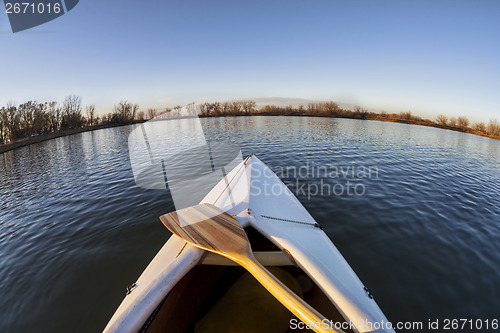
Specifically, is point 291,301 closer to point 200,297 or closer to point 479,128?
point 200,297

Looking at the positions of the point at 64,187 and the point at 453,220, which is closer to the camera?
the point at 453,220

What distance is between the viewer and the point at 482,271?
3.52m

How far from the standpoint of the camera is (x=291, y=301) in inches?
67.0

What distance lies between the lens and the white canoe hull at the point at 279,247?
1851 mm

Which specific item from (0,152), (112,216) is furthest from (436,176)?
(0,152)

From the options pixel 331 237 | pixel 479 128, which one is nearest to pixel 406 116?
pixel 479 128

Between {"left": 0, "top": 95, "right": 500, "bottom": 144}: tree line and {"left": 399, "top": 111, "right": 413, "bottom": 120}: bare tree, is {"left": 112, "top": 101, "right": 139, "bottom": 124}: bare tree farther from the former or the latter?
{"left": 399, "top": 111, "right": 413, "bottom": 120}: bare tree

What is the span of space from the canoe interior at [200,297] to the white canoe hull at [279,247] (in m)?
0.27

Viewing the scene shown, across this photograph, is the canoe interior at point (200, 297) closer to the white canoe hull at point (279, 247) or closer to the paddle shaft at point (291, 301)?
the white canoe hull at point (279, 247)

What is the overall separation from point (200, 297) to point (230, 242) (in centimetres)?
110

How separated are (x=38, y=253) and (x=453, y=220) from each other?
1028cm

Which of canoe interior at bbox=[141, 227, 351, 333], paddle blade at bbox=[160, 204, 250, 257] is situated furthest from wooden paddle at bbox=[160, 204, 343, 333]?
canoe interior at bbox=[141, 227, 351, 333]

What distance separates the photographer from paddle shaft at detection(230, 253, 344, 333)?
1491 mm

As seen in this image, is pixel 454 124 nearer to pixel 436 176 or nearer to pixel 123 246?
pixel 436 176
